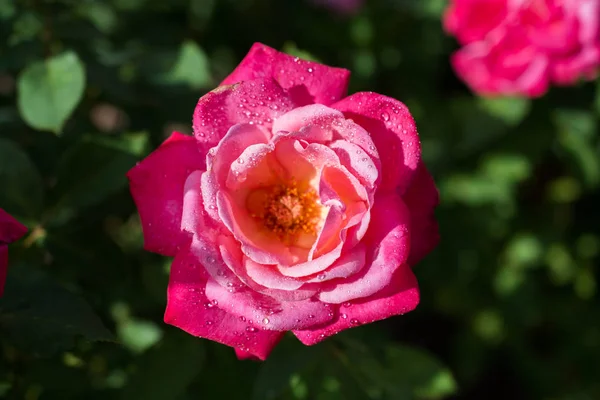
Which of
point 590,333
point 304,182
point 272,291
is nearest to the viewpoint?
point 272,291

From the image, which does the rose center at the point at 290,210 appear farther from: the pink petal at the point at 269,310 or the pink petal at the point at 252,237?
the pink petal at the point at 269,310

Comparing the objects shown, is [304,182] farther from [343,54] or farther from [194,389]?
[343,54]

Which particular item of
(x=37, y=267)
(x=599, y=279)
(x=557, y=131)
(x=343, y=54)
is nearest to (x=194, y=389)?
(x=37, y=267)

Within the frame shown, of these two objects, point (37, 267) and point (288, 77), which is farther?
point (37, 267)

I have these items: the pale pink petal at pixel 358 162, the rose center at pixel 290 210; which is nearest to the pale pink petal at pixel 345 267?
the pale pink petal at pixel 358 162

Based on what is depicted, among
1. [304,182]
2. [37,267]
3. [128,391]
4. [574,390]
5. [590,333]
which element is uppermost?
[304,182]

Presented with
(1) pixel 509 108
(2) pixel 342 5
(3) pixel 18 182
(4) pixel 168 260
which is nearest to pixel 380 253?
(4) pixel 168 260

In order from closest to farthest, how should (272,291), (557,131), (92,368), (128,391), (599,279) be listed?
(272,291) → (128,391) → (92,368) → (557,131) → (599,279)

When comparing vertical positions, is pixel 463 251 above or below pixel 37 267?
below
